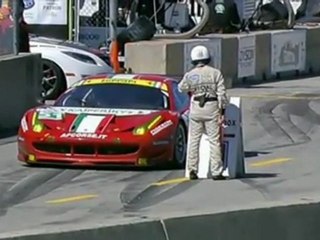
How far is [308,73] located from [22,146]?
1917cm

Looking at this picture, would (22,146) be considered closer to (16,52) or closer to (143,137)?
(143,137)

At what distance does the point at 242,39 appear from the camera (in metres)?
30.1

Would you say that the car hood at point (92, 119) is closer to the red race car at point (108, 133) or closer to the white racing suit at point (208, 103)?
the red race car at point (108, 133)

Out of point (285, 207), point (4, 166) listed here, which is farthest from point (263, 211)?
point (4, 166)

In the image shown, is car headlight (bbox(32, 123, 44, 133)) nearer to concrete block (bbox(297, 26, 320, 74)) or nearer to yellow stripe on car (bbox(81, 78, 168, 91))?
yellow stripe on car (bbox(81, 78, 168, 91))

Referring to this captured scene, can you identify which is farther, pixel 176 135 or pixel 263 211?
pixel 176 135

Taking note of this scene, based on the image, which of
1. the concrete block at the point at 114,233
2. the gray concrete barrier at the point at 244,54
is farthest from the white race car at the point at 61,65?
the concrete block at the point at 114,233

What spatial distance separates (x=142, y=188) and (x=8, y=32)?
7198 millimetres

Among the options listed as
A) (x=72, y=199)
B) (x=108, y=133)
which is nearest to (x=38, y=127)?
(x=108, y=133)

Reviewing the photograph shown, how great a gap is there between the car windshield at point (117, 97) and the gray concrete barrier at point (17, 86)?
3.50 m

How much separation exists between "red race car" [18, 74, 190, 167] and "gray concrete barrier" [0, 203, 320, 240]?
21.1ft

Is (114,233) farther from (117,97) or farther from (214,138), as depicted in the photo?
(117,97)

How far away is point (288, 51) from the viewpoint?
32.2 m

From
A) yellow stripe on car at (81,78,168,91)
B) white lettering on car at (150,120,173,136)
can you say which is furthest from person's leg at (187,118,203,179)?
yellow stripe on car at (81,78,168,91)
